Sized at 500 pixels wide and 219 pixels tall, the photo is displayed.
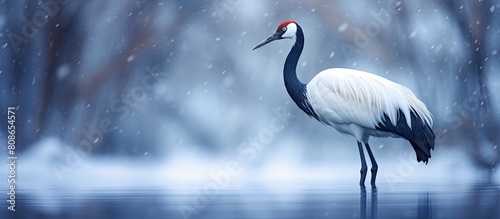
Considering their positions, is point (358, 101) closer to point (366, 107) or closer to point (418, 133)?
point (366, 107)

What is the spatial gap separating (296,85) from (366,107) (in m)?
0.52

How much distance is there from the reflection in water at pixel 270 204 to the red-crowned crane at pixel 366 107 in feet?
1.20

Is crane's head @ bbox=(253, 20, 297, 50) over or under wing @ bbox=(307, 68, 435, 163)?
over

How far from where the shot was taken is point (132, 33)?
26.4 feet

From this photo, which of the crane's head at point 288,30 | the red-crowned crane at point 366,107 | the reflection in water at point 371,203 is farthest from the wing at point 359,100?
the reflection in water at point 371,203

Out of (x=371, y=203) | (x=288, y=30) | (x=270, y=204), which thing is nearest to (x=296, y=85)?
(x=288, y=30)

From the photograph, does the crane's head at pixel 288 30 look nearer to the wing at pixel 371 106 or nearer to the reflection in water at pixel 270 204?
the wing at pixel 371 106

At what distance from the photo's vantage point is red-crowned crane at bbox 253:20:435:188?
5.40m

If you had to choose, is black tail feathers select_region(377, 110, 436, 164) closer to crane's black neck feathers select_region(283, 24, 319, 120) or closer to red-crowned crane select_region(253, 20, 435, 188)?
red-crowned crane select_region(253, 20, 435, 188)

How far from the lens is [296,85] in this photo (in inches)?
229

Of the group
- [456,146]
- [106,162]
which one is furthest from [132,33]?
[456,146]

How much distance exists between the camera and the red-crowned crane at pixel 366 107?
5398 millimetres

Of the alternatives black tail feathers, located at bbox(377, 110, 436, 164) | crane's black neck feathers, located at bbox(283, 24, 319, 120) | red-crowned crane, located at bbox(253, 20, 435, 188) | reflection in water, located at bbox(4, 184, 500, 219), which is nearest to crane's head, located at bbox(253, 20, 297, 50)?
crane's black neck feathers, located at bbox(283, 24, 319, 120)

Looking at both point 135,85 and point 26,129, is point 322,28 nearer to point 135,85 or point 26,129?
point 135,85
